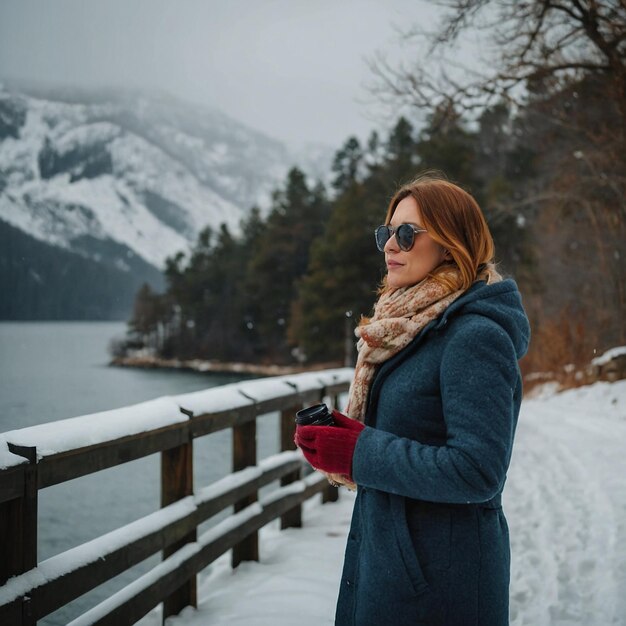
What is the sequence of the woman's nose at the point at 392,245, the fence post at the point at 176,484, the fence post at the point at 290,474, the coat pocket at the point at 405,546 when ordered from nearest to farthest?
the coat pocket at the point at 405,546 < the woman's nose at the point at 392,245 < the fence post at the point at 176,484 < the fence post at the point at 290,474

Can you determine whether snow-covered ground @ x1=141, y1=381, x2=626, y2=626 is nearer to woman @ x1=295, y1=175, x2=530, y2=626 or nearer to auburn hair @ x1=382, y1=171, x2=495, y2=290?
woman @ x1=295, y1=175, x2=530, y2=626

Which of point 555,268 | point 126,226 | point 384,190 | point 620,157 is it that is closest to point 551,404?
point 620,157

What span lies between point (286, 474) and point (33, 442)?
9.39ft

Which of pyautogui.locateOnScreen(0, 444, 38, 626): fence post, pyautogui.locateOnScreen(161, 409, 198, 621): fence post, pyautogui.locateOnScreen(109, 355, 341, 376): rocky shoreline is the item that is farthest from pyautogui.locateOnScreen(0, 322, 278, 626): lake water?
pyautogui.locateOnScreen(109, 355, 341, 376): rocky shoreline

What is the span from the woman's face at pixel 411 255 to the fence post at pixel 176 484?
6.17ft

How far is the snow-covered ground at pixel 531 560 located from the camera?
332cm

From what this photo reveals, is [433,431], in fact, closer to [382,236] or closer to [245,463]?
[382,236]

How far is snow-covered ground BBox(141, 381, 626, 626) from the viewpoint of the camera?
3.32 meters

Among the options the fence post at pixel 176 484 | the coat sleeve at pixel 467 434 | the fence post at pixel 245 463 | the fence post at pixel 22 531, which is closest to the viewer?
the coat sleeve at pixel 467 434

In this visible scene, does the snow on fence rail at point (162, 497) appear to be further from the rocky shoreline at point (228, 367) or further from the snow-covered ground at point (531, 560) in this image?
the rocky shoreline at point (228, 367)

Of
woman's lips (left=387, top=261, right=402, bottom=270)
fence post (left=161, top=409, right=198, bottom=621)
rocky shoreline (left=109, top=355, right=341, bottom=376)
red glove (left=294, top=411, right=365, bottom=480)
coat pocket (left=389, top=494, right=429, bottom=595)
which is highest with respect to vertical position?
woman's lips (left=387, top=261, right=402, bottom=270)

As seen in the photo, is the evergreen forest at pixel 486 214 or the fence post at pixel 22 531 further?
the evergreen forest at pixel 486 214

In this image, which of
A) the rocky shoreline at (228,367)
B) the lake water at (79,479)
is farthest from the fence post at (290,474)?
the rocky shoreline at (228,367)

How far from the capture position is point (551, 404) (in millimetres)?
12719
